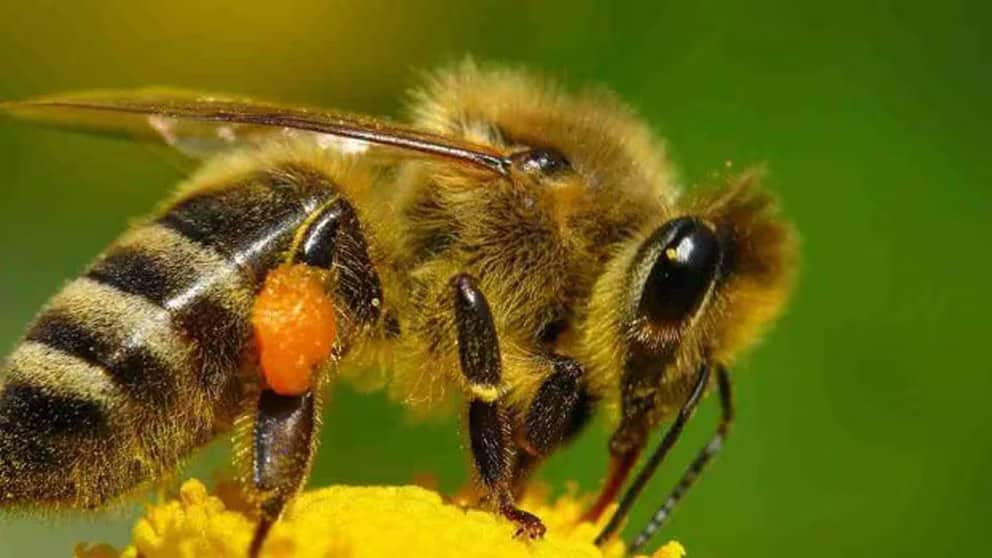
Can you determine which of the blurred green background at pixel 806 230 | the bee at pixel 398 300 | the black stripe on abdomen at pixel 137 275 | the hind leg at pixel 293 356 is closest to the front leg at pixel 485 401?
the bee at pixel 398 300

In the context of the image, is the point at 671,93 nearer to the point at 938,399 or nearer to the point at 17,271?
the point at 938,399

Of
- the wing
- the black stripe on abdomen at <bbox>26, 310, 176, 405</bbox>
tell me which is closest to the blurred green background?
the wing

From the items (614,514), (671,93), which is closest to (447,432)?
(671,93)

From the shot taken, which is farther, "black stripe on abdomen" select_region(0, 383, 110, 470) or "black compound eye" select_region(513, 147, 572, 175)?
"black compound eye" select_region(513, 147, 572, 175)

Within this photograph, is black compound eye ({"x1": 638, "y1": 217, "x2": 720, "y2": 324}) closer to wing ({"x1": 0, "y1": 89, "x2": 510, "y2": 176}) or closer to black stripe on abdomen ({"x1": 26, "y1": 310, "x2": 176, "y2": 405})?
wing ({"x1": 0, "y1": 89, "x2": 510, "y2": 176})

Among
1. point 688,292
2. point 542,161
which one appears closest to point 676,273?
point 688,292

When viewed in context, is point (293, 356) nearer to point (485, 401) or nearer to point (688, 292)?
point (485, 401)

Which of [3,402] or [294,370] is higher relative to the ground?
[294,370]
